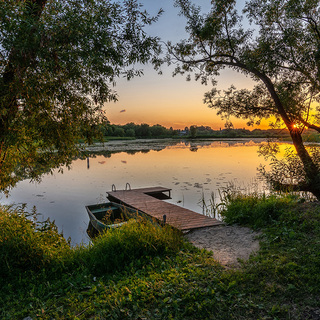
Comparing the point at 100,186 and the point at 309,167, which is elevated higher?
the point at 309,167

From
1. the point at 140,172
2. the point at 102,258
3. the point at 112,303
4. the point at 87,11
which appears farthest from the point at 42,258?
the point at 140,172

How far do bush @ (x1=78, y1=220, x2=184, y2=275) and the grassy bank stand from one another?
21 mm

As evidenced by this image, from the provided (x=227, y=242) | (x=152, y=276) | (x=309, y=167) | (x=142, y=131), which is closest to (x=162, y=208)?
(x=227, y=242)

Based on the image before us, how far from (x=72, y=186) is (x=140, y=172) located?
23.5 feet

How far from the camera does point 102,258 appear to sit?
209 inches

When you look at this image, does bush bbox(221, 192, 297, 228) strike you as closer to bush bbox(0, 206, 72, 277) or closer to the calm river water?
the calm river water

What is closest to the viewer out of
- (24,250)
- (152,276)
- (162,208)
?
(152,276)

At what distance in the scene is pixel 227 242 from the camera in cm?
673

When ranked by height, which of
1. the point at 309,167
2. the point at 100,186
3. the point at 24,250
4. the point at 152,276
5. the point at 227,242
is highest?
the point at 309,167

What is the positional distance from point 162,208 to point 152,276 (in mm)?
7539

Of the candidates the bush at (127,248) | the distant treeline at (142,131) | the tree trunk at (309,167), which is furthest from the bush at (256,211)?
the distant treeline at (142,131)

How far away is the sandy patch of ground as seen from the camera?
5.56 metres

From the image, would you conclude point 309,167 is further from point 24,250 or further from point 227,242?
point 24,250

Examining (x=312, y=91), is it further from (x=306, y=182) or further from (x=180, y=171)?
(x=180, y=171)
